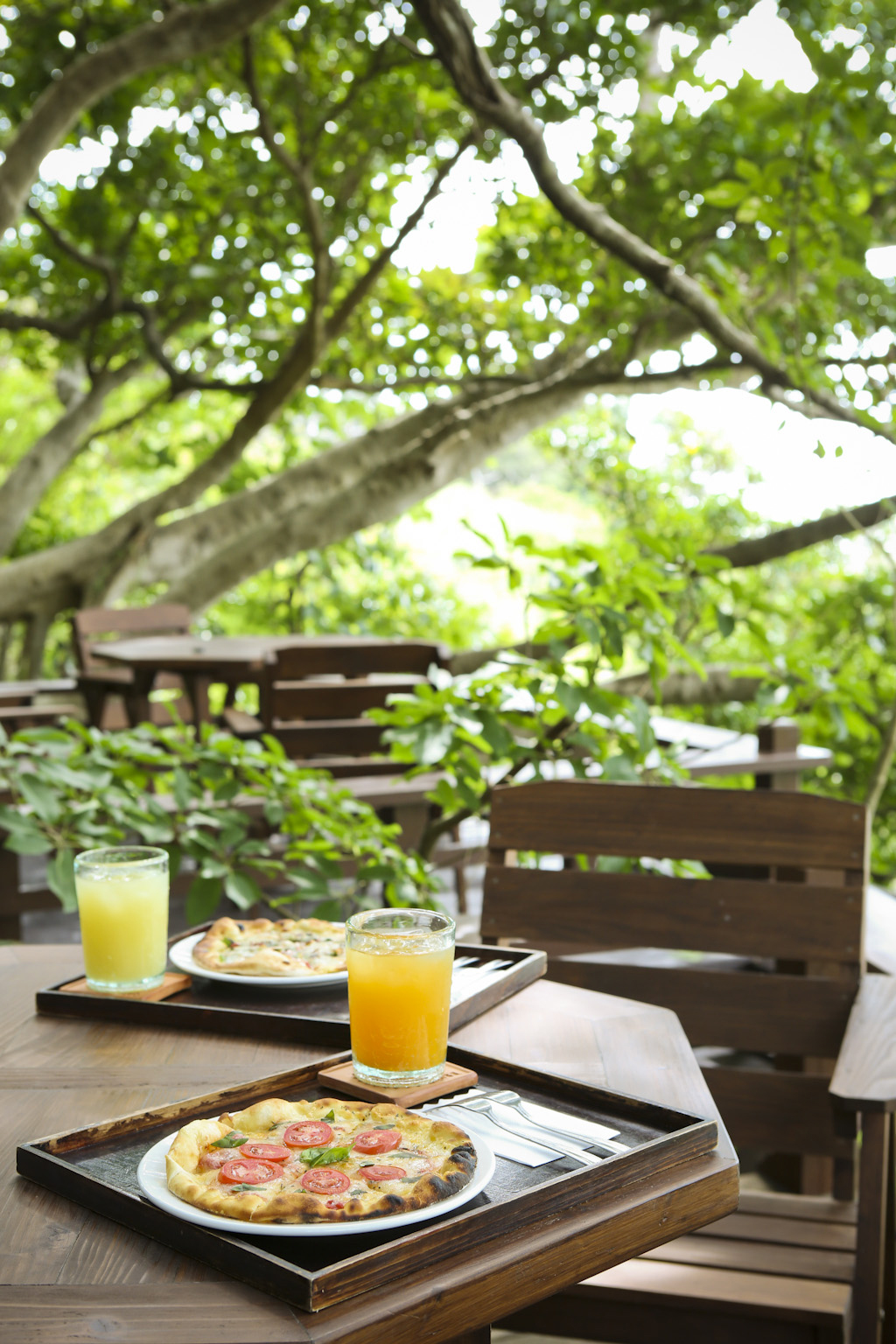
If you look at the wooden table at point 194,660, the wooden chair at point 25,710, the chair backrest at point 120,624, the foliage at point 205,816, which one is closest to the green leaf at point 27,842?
the foliage at point 205,816

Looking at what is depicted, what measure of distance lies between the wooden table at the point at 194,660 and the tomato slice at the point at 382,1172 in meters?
3.42

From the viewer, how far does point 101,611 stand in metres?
5.24

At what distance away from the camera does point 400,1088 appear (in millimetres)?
962

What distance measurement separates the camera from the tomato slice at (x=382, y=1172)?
757 millimetres

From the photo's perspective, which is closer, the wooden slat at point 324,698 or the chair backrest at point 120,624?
the wooden slat at point 324,698

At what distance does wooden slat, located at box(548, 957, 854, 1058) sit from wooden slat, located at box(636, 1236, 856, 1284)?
10.8 inches

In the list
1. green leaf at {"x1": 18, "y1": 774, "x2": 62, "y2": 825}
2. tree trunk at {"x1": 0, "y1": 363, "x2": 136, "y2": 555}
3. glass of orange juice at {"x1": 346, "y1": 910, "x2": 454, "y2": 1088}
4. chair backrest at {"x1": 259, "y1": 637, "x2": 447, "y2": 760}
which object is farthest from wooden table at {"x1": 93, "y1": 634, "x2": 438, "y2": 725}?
glass of orange juice at {"x1": 346, "y1": 910, "x2": 454, "y2": 1088}

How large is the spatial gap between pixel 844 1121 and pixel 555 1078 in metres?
0.63

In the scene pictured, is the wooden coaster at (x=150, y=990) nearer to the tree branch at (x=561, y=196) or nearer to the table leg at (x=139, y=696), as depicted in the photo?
the tree branch at (x=561, y=196)

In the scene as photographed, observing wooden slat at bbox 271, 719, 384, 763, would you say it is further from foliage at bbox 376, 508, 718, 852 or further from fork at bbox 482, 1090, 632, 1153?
fork at bbox 482, 1090, 632, 1153

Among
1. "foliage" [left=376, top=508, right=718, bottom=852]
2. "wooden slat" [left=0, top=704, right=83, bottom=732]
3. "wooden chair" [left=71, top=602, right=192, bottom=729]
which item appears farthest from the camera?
"wooden chair" [left=71, top=602, right=192, bottom=729]

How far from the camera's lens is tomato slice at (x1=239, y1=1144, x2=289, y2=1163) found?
2.59 ft

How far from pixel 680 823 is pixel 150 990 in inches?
34.5

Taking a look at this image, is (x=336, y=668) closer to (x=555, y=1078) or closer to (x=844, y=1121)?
(x=844, y=1121)
